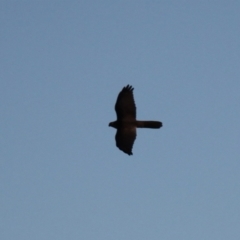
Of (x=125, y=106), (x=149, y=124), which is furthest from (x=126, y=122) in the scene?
(x=149, y=124)

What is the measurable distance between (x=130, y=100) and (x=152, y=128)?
4.89 feet

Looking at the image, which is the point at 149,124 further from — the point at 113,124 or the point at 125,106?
the point at 113,124

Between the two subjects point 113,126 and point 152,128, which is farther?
point 113,126

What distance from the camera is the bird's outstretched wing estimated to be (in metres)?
15.7

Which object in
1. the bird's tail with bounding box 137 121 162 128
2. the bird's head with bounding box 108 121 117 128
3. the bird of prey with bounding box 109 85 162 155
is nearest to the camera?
the bird's tail with bounding box 137 121 162 128

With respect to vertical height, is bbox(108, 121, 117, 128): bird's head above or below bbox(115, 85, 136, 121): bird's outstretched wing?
below

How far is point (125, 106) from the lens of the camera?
15.8m

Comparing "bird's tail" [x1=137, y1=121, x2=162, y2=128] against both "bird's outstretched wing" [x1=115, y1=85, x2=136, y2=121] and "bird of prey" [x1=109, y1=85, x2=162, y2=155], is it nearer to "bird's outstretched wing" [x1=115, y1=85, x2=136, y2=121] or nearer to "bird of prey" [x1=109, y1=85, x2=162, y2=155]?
"bird of prey" [x1=109, y1=85, x2=162, y2=155]

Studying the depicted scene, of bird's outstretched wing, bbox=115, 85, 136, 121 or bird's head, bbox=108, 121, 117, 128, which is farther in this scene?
bird's head, bbox=108, 121, 117, 128

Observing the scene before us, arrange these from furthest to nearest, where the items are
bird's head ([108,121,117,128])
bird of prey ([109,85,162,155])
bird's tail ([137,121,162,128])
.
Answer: bird's head ([108,121,117,128]) < bird of prey ([109,85,162,155]) < bird's tail ([137,121,162,128])

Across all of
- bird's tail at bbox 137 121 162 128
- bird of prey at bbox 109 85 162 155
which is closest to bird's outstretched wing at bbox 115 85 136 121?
bird of prey at bbox 109 85 162 155

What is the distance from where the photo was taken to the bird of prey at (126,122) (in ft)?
50.7

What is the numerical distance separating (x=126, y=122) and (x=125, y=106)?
24.3 inches

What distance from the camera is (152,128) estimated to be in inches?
597
